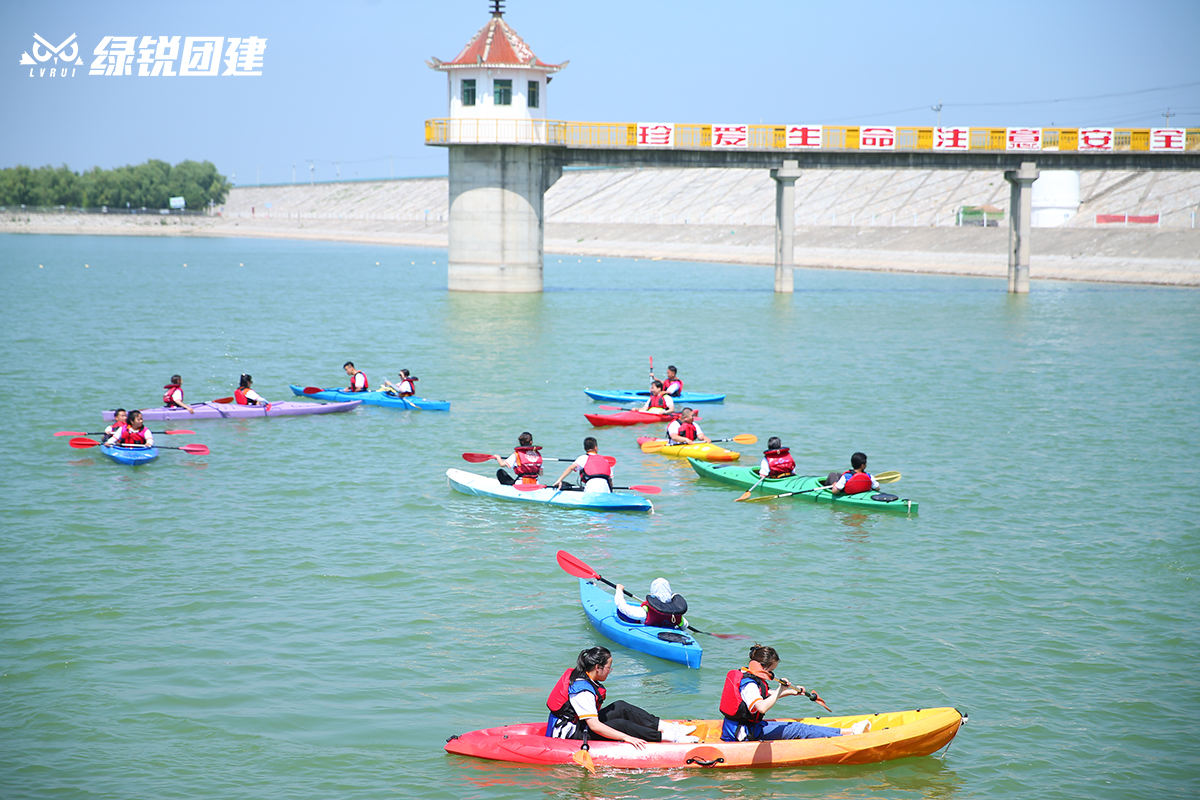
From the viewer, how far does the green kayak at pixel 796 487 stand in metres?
20.5

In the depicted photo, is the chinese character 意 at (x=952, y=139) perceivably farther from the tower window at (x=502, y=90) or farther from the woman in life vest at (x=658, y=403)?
the woman in life vest at (x=658, y=403)

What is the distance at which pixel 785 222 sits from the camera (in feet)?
205

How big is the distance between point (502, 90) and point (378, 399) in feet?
102

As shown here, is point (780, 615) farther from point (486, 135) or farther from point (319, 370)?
point (486, 135)

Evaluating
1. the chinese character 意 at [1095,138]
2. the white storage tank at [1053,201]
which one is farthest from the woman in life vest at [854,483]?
the white storage tank at [1053,201]

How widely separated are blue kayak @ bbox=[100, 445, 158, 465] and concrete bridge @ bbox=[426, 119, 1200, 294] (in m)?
35.8

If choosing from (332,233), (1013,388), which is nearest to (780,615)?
(1013,388)

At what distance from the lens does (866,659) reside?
14203 millimetres

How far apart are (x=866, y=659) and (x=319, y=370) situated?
87.0ft

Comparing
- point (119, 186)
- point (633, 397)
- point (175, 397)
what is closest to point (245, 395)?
point (175, 397)

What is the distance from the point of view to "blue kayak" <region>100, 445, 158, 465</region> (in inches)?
918

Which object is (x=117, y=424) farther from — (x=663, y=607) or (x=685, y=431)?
(x=663, y=607)

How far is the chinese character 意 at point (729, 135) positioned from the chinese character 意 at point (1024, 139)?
14719 mm

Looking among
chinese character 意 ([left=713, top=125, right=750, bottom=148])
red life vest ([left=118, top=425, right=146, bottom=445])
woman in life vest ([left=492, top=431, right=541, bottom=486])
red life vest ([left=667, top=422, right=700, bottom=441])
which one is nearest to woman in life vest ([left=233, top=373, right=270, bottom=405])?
red life vest ([left=118, top=425, right=146, bottom=445])
